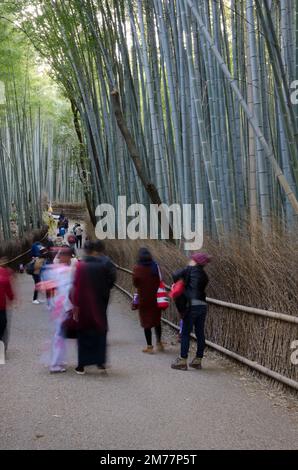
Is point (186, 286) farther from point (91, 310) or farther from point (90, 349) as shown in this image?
point (90, 349)

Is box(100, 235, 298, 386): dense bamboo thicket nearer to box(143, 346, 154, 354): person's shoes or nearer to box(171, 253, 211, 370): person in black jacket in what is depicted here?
box(171, 253, 211, 370): person in black jacket

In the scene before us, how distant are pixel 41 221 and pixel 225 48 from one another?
1869cm

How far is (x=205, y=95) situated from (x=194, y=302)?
294cm

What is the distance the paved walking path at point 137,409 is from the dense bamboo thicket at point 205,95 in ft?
4.49

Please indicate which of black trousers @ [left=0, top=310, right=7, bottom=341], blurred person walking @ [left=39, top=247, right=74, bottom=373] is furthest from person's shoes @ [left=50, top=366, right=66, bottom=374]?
black trousers @ [left=0, top=310, right=7, bottom=341]

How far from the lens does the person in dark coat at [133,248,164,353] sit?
21.4 feet

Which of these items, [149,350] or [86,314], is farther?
[149,350]

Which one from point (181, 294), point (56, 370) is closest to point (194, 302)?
point (181, 294)

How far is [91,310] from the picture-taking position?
537cm

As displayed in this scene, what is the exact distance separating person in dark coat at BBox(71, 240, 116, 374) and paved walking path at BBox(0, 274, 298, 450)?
0.52ft

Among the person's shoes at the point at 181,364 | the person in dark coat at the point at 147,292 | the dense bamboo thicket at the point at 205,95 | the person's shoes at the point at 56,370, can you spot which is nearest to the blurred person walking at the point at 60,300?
the person's shoes at the point at 56,370

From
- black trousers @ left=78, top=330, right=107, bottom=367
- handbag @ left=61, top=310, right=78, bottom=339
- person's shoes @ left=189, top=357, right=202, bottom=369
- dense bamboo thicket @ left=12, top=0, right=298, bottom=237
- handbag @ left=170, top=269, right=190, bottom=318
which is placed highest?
dense bamboo thicket @ left=12, top=0, right=298, bottom=237
